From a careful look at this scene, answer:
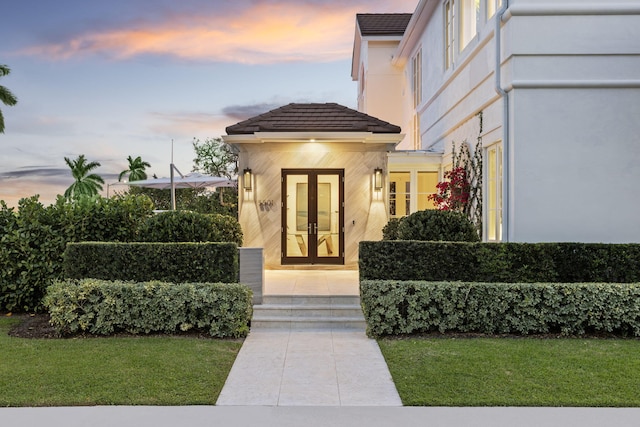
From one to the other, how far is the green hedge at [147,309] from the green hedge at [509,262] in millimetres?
2611

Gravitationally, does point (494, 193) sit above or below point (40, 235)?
above

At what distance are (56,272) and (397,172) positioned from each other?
31.3 feet

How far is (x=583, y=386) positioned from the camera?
607 centimetres

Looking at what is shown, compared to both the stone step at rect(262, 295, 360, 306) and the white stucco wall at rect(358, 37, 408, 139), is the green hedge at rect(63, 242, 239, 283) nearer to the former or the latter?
the stone step at rect(262, 295, 360, 306)

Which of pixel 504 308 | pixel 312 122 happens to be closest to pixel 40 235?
pixel 312 122

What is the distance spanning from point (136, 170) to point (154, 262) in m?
60.5

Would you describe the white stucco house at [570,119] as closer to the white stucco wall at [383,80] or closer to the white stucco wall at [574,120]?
the white stucco wall at [574,120]

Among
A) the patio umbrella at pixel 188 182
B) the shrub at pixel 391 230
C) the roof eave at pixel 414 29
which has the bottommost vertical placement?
the shrub at pixel 391 230

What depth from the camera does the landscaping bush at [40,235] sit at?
1012cm

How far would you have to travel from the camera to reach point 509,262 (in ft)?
30.1

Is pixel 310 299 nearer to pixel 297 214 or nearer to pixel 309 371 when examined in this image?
pixel 309 371

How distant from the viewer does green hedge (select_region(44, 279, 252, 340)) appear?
333 inches

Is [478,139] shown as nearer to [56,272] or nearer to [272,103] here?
[56,272]

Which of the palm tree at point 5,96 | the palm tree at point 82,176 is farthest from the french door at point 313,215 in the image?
the palm tree at point 82,176
